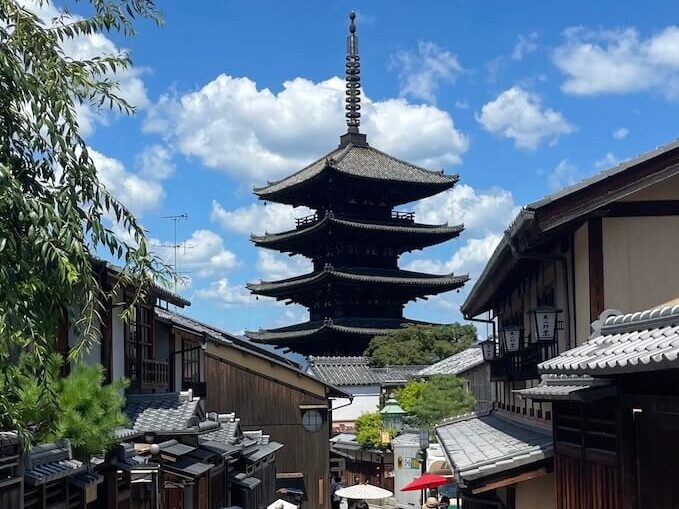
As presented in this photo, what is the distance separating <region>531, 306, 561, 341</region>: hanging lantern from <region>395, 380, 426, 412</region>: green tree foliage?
85.2ft

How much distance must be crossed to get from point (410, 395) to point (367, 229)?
39.9ft

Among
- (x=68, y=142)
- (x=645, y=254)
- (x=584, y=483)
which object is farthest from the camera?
(x=645, y=254)

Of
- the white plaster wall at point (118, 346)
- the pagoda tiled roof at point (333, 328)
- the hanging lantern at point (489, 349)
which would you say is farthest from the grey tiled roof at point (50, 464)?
the pagoda tiled roof at point (333, 328)

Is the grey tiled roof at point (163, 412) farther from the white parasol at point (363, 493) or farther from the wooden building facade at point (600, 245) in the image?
the white parasol at point (363, 493)

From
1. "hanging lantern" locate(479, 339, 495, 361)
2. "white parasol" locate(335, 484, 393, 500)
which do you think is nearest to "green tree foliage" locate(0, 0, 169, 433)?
"hanging lantern" locate(479, 339, 495, 361)

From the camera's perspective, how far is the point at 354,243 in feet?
165

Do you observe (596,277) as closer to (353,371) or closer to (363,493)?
(363,493)

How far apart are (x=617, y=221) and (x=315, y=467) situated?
77.6ft

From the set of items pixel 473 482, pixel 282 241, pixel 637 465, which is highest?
pixel 282 241

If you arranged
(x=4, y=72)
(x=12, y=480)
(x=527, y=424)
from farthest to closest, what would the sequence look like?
(x=527, y=424) → (x=12, y=480) → (x=4, y=72)

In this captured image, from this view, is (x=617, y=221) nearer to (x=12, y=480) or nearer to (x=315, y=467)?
(x=12, y=480)

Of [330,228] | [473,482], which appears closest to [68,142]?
[473,482]

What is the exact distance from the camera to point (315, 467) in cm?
3259

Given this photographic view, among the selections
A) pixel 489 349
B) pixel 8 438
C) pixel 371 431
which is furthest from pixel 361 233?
pixel 8 438
